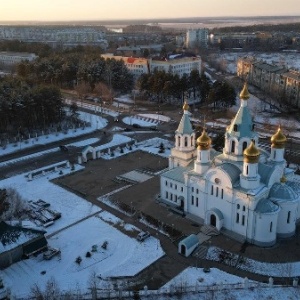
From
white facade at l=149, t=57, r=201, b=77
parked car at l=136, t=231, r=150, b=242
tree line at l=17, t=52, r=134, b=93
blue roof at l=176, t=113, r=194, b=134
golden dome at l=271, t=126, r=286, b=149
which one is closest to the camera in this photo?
parked car at l=136, t=231, r=150, b=242

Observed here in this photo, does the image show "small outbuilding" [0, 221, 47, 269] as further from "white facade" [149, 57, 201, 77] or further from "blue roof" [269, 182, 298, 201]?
"white facade" [149, 57, 201, 77]

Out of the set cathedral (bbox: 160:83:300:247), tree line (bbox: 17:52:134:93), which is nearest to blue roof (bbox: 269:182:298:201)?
cathedral (bbox: 160:83:300:247)

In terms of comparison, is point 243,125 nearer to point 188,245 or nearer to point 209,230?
A: point 209,230

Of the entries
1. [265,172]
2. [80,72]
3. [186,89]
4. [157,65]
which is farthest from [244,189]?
[157,65]

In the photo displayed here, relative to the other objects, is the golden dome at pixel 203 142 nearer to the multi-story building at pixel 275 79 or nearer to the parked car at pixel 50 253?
the parked car at pixel 50 253

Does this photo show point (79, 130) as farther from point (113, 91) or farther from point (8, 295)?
point (8, 295)
